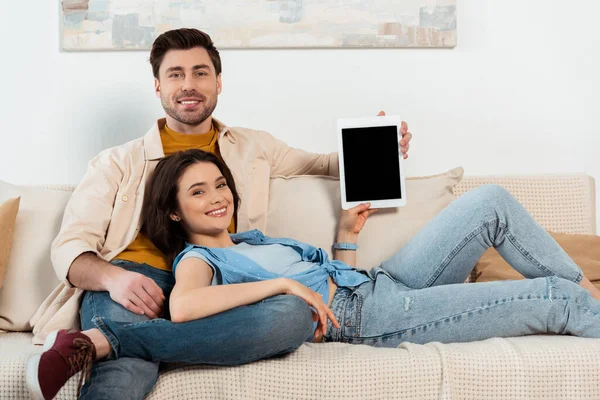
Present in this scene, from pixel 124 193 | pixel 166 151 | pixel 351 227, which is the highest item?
pixel 166 151

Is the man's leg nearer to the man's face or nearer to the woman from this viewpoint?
the woman

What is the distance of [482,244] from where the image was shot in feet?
6.01

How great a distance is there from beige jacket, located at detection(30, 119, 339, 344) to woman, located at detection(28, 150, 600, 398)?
75 mm

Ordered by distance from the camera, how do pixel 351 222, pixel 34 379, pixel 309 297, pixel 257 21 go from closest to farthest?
pixel 34 379, pixel 309 297, pixel 351 222, pixel 257 21

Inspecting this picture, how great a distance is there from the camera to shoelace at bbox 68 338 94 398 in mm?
1371

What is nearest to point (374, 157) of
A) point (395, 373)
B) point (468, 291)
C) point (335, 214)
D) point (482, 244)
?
point (335, 214)

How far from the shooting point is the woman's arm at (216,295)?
4.94 ft

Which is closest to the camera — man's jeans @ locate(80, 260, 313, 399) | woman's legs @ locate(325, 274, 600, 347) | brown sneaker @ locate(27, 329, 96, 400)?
brown sneaker @ locate(27, 329, 96, 400)

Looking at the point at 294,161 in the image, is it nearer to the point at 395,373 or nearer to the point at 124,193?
the point at 124,193

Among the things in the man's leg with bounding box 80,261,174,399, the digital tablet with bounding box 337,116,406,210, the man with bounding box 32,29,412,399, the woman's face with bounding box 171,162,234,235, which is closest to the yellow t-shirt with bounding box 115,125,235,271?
the man with bounding box 32,29,412,399

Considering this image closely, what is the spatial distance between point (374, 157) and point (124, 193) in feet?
2.35

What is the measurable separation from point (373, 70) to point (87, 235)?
1218 millimetres

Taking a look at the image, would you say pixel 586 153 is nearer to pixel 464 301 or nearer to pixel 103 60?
pixel 464 301

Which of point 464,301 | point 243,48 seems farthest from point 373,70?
point 464,301
